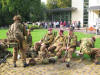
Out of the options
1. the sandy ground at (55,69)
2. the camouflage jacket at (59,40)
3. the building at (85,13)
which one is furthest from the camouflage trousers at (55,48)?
the building at (85,13)

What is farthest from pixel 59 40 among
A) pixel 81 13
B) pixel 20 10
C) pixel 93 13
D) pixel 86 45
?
pixel 20 10

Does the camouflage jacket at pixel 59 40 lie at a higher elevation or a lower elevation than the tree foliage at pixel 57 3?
lower

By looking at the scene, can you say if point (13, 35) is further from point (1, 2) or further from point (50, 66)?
point (1, 2)

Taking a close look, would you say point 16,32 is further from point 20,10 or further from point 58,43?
point 20,10

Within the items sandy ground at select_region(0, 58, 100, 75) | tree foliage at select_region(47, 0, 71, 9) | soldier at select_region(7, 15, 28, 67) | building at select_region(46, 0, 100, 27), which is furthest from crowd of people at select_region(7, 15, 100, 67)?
tree foliage at select_region(47, 0, 71, 9)

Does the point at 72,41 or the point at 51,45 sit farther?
the point at 51,45

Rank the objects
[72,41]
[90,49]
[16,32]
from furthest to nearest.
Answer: [72,41], [90,49], [16,32]

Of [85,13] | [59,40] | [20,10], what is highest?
[20,10]

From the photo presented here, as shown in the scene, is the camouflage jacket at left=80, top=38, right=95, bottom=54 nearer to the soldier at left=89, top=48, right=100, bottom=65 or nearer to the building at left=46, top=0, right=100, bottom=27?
the soldier at left=89, top=48, right=100, bottom=65

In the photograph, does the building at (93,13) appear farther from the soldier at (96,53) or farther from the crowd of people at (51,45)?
Result: the soldier at (96,53)

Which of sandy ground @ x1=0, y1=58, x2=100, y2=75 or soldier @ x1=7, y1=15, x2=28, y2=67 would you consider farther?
soldier @ x1=7, y1=15, x2=28, y2=67

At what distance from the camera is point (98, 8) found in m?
28.2

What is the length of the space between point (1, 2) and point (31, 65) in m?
32.5

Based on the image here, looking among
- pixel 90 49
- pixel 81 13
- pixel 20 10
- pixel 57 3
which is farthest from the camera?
pixel 57 3
